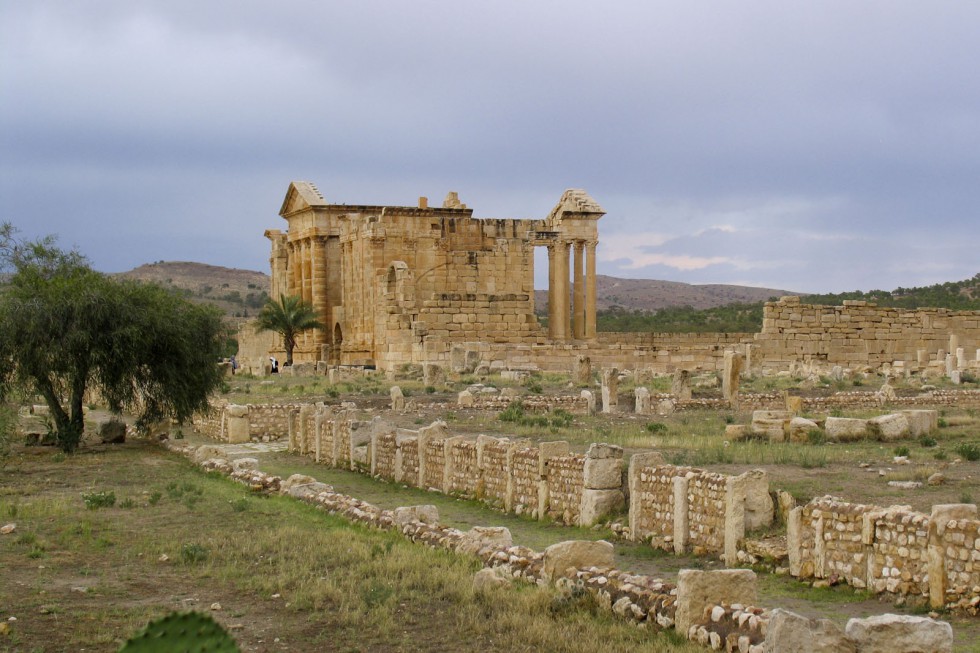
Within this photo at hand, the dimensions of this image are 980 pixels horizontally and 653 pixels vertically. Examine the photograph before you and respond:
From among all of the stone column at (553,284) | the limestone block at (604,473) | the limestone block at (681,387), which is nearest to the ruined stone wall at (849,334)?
the limestone block at (681,387)

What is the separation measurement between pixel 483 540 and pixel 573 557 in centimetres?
146

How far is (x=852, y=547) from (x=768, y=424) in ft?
25.9

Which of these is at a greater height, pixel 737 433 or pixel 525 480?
pixel 737 433

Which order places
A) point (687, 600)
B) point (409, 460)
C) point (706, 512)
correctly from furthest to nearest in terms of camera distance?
1. point (409, 460)
2. point (706, 512)
3. point (687, 600)

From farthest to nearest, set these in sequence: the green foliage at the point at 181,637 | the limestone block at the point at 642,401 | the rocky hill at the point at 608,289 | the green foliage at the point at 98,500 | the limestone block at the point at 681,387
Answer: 1. the rocky hill at the point at 608,289
2. the limestone block at the point at 681,387
3. the limestone block at the point at 642,401
4. the green foliage at the point at 98,500
5. the green foliage at the point at 181,637

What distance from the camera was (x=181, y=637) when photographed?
4.49 m

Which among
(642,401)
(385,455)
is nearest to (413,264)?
(642,401)

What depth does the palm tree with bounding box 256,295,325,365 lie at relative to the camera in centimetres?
4569

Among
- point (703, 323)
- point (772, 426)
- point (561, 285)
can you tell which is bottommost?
point (772, 426)

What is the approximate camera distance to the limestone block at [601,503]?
1195cm

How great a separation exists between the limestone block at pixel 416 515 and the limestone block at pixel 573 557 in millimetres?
2910

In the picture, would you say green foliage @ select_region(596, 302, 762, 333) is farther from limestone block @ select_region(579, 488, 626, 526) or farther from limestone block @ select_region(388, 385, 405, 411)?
limestone block @ select_region(579, 488, 626, 526)

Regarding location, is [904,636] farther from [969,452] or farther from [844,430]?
[844,430]

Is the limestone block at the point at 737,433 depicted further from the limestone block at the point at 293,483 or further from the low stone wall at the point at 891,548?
the low stone wall at the point at 891,548
